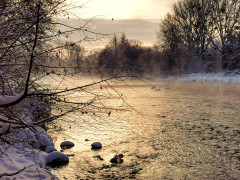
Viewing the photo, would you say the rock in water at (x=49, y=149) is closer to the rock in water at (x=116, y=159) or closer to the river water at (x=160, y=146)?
the river water at (x=160, y=146)

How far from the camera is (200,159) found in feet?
29.0

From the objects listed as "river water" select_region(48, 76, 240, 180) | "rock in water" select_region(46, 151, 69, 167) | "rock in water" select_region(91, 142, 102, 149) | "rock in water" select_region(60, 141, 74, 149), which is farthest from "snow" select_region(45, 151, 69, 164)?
"rock in water" select_region(60, 141, 74, 149)

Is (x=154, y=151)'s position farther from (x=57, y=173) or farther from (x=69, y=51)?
(x=69, y=51)

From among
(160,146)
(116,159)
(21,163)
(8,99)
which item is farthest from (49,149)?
(8,99)

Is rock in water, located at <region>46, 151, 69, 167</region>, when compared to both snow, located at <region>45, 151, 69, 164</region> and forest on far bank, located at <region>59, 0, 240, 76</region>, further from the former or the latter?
forest on far bank, located at <region>59, 0, 240, 76</region>

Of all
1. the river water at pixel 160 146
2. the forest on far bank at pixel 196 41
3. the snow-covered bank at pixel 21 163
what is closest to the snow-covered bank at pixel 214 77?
the forest on far bank at pixel 196 41

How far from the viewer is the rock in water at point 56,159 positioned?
28.8 feet

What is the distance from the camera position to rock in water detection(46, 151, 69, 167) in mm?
8766

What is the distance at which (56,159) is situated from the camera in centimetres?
880

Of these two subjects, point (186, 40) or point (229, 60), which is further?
point (186, 40)

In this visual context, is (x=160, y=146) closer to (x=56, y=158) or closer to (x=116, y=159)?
(x=116, y=159)

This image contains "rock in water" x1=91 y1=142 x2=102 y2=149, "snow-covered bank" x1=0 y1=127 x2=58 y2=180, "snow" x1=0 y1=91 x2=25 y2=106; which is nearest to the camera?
"snow" x1=0 y1=91 x2=25 y2=106

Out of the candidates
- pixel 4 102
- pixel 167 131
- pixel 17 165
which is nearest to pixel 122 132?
pixel 167 131

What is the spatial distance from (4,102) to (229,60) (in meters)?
39.1
